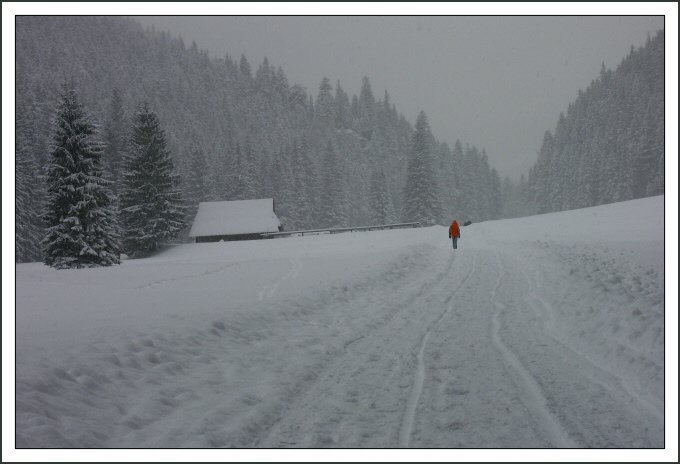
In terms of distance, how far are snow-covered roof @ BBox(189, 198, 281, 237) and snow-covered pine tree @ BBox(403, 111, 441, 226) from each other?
1932 cm

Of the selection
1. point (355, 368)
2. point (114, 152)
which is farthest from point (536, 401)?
point (114, 152)

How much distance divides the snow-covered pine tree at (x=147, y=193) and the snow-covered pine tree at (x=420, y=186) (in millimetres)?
30842

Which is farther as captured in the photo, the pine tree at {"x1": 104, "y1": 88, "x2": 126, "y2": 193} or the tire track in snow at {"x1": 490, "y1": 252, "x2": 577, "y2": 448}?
the pine tree at {"x1": 104, "y1": 88, "x2": 126, "y2": 193}

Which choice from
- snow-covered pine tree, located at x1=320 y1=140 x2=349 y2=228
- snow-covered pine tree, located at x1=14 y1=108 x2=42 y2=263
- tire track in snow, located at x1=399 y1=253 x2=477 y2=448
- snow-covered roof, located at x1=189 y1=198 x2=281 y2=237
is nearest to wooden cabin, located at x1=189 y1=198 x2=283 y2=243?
snow-covered roof, located at x1=189 y1=198 x2=281 y2=237

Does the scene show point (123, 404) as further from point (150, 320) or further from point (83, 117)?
point (83, 117)

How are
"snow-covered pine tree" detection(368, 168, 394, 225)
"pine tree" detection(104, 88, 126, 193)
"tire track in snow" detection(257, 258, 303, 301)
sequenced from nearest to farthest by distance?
1. "tire track in snow" detection(257, 258, 303, 301)
2. "pine tree" detection(104, 88, 126, 193)
3. "snow-covered pine tree" detection(368, 168, 394, 225)

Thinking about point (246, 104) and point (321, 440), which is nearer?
point (321, 440)

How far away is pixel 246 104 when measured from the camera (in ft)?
462

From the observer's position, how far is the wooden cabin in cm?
4497

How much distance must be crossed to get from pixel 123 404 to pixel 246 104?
14935cm

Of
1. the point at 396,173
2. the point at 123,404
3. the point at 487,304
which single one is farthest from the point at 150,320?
the point at 396,173

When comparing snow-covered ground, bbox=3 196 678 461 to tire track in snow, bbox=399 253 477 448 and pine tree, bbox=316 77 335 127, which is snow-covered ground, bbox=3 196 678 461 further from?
pine tree, bbox=316 77 335 127

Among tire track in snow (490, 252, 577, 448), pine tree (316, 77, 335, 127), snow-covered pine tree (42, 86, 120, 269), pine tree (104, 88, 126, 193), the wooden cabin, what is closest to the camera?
tire track in snow (490, 252, 577, 448)

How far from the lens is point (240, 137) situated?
115 meters
